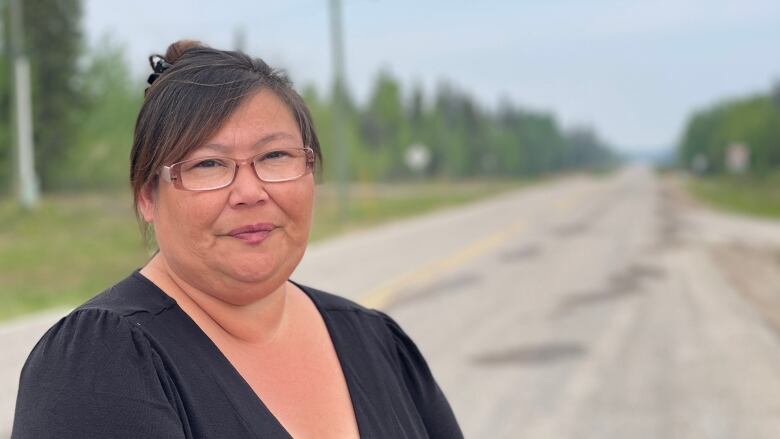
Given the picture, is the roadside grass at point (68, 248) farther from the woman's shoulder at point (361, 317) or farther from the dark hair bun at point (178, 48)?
the dark hair bun at point (178, 48)

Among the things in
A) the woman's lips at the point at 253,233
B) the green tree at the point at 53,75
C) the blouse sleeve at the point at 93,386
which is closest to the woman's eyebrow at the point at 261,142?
the woman's lips at the point at 253,233

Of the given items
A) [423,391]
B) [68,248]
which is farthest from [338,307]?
[68,248]

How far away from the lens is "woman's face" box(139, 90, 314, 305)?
5.42 ft

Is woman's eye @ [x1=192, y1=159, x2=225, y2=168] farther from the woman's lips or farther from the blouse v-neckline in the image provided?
the blouse v-neckline

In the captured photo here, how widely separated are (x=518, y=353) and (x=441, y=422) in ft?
23.0

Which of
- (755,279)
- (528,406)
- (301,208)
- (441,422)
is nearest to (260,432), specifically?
(301,208)

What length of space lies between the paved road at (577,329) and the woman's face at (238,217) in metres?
4.75

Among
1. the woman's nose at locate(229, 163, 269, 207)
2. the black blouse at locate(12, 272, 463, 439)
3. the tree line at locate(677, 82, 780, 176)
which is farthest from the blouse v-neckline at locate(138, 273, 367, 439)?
the tree line at locate(677, 82, 780, 176)

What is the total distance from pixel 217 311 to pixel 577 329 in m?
8.95

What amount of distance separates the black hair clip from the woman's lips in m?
0.33

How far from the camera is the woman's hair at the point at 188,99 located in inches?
63.7

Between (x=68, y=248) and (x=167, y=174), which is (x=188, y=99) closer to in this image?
(x=167, y=174)

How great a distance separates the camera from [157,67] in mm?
1733

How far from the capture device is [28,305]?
1161 centimetres
